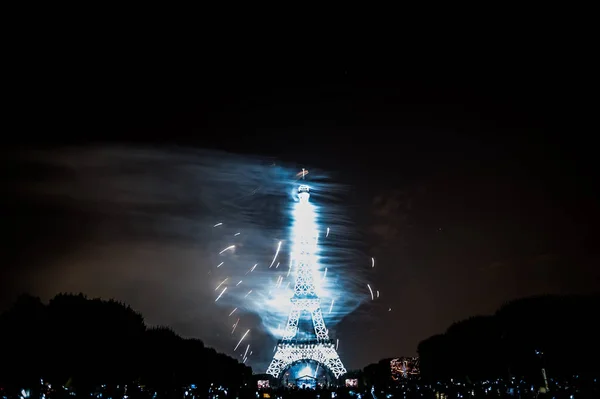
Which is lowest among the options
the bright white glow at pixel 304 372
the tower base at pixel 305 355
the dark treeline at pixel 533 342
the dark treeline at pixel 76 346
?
the dark treeline at pixel 76 346

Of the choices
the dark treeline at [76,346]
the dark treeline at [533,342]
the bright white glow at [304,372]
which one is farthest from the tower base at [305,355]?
the dark treeline at [76,346]

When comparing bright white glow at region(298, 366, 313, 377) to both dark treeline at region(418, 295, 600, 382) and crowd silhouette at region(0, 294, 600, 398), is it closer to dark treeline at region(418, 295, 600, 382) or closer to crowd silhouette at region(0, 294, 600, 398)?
crowd silhouette at region(0, 294, 600, 398)

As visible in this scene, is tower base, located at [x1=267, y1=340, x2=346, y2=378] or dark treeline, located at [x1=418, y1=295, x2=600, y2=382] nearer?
dark treeline, located at [x1=418, y1=295, x2=600, y2=382]

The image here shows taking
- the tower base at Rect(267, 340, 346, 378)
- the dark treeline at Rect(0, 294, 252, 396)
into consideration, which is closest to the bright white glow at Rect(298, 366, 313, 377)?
the tower base at Rect(267, 340, 346, 378)

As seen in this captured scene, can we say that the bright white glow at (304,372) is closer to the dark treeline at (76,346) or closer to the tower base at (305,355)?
the tower base at (305,355)

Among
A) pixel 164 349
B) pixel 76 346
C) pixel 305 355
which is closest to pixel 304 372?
pixel 305 355

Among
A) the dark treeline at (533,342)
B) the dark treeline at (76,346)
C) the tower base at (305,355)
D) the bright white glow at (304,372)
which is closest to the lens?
the dark treeline at (76,346)

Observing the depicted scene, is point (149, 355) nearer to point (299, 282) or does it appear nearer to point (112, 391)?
Result: point (112, 391)

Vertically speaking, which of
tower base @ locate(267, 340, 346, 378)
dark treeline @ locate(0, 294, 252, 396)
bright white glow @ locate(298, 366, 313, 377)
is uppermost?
bright white glow @ locate(298, 366, 313, 377)
